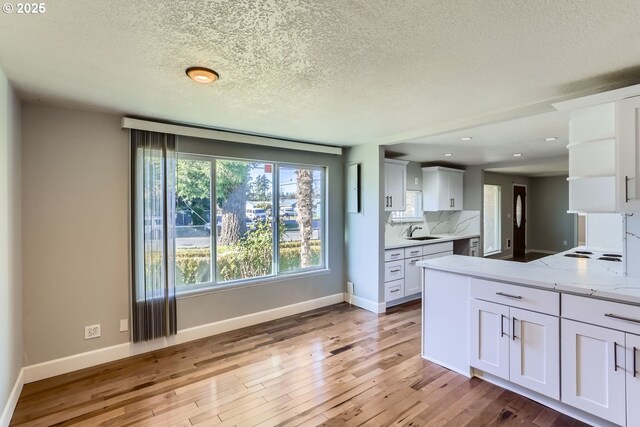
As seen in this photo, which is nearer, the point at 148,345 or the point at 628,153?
the point at 628,153

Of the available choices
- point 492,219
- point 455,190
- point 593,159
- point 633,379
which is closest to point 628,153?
point 593,159

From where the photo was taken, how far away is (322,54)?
1.78 metres

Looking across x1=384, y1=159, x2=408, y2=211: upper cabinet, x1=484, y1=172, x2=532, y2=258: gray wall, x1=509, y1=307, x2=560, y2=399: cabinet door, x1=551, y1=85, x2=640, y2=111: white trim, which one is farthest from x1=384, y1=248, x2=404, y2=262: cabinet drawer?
x1=484, y1=172, x2=532, y2=258: gray wall

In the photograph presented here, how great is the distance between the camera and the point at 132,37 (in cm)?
159

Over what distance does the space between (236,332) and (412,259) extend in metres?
2.60

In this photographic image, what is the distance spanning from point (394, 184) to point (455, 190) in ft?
6.27

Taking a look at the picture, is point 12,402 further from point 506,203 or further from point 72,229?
point 506,203

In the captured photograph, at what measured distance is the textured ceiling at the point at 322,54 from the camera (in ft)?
4.57

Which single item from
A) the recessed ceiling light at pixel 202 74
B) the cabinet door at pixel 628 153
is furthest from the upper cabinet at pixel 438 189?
the recessed ceiling light at pixel 202 74

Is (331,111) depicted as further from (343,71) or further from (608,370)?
(608,370)

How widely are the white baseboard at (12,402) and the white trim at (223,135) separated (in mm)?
2151

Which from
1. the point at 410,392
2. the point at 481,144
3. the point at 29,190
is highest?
the point at 481,144

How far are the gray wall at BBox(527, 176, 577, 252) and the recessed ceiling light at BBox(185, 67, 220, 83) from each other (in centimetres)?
900

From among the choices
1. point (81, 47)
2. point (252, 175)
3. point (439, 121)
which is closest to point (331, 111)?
point (439, 121)
